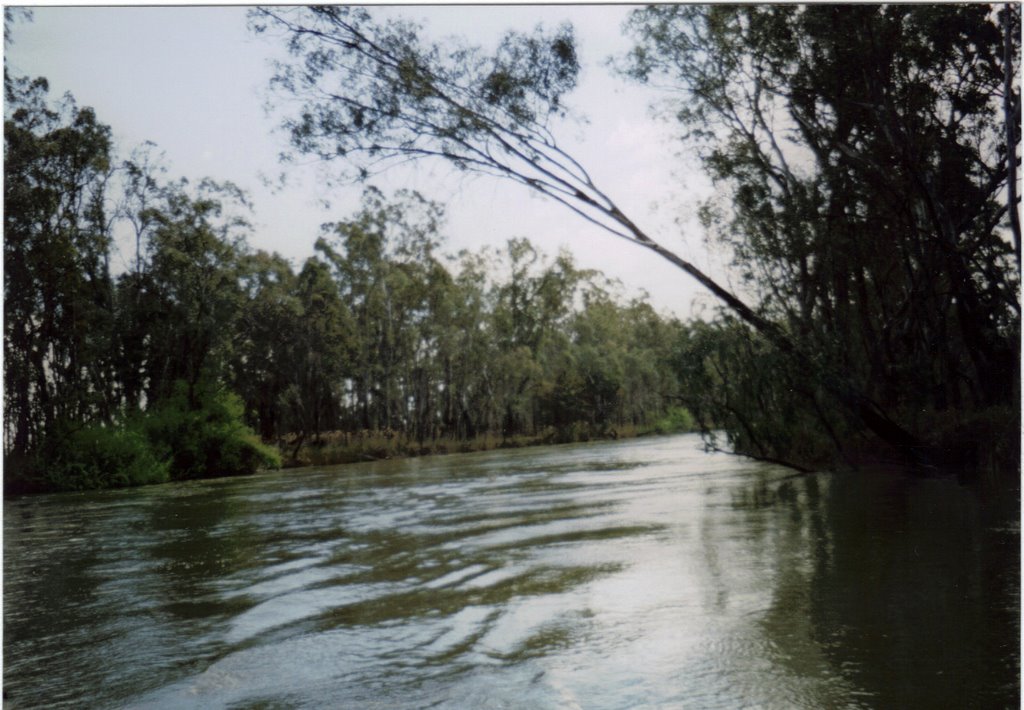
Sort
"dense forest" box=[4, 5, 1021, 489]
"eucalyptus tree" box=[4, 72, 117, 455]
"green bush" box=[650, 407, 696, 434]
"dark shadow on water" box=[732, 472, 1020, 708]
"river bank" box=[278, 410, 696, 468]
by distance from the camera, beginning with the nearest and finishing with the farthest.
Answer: "dark shadow on water" box=[732, 472, 1020, 708], "eucalyptus tree" box=[4, 72, 117, 455], "dense forest" box=[4, 5, 1021, 489], "river bank" box=[278, 410, 696, 468], "green bush" box=[650, 407, 696, 434]

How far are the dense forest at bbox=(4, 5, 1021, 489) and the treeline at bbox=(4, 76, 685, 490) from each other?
0.02 meters

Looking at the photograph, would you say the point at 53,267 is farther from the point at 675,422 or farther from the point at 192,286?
the point at 675,422

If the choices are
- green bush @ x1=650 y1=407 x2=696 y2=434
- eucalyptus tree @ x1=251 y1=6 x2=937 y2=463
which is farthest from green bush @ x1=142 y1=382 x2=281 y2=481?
green bush @ x1=650 y1=407 x2=696 y2=434

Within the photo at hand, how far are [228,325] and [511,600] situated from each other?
248 cm

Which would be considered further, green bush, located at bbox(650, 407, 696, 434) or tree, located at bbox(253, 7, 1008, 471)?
green bush, located at bbox(650, 407, 696, 434)

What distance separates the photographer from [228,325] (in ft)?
16.9

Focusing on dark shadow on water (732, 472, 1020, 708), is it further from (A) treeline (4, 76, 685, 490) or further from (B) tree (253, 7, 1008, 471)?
(A) treeline (4, 76, 685, 490)

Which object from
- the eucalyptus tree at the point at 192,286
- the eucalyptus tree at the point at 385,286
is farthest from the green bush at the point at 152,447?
the eucalyptus tree at the point at 385,286

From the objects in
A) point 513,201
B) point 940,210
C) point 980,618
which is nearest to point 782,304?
point 940,210

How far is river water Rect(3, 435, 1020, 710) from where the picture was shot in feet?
8.27

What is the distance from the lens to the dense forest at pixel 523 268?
175 inches

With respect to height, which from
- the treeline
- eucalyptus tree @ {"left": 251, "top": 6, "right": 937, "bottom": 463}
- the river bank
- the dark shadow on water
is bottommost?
the dark shadow on water

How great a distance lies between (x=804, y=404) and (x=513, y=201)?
3.06 m

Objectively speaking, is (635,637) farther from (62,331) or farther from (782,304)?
(782,304)
